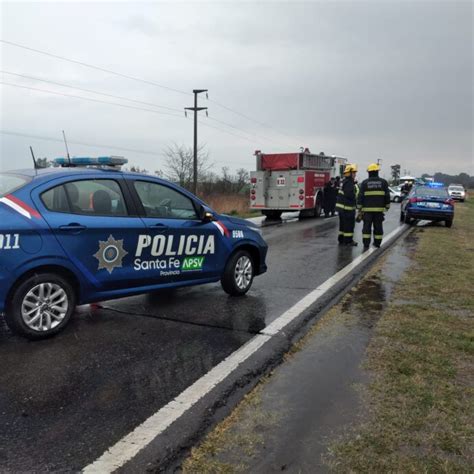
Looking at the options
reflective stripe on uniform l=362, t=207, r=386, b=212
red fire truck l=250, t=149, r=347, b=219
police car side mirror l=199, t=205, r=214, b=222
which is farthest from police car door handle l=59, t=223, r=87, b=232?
red fire truck l=250, t=149, r=347, b=219

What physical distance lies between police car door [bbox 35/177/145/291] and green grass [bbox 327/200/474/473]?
8.48 feet

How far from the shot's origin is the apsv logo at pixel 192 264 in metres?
5.58

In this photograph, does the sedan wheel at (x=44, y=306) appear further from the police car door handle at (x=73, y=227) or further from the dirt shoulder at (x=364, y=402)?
the dirt shoulder at (x=364, y=402)

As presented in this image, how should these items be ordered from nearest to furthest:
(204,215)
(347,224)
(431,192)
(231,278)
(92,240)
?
(92,240)
(204,215)
(231,278)
(347,224)
(431,192)

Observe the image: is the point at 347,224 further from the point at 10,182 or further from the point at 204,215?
the point at 10,182

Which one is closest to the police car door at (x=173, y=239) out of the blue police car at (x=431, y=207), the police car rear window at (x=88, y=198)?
the police car rear window at (x=88, y=198)

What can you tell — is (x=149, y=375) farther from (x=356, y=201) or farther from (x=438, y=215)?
(x=438, y=215)

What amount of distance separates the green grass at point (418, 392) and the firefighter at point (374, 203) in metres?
4.29

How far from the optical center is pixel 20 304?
418 centimetres

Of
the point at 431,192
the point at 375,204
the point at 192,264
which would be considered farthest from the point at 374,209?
the point at 431,192

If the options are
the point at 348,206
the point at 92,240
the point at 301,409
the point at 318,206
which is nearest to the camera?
the point at 301,409

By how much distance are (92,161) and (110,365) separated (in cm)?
258

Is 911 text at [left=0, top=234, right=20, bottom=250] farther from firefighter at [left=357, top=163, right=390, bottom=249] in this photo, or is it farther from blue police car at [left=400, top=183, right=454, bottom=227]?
blue police car at [left=400, top=183, right=454, bottom=227]

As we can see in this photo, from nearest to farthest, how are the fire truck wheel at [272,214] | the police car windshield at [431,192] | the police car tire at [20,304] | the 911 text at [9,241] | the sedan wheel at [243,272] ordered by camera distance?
the 911 text at [9,241]
the police car tire at [20,304]
the sedan wheel at [243,272]
the police car windshield at [431,192]
the fire truck wheel at [272,214]
